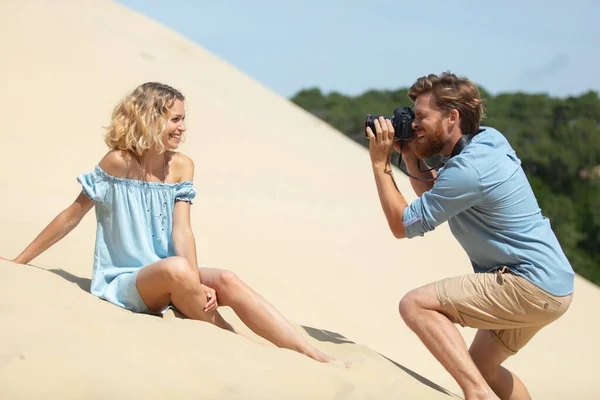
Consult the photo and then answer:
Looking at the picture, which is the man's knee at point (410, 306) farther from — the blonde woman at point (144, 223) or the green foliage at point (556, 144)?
the green foliage at point (556, 144)

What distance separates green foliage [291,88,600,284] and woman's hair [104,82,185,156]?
1141 inches

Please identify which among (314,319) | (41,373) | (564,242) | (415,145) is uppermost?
(415,145)

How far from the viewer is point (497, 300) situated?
4266 millimetres

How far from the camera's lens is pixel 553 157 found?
128ft

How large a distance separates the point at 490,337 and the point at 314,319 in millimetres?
2608

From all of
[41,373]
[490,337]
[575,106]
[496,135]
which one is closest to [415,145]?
[496,135]

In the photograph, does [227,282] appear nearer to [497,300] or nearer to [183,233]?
[183,233]

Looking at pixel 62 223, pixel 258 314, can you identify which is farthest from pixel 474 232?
pixel 62 223

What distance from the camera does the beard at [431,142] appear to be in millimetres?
4488

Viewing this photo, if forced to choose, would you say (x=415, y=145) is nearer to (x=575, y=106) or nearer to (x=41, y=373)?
(x=41, y=373)

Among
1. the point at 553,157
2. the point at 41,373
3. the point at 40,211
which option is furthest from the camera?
the point at 553,157

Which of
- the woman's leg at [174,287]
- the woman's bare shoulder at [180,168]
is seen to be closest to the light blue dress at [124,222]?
the woman's bare shoulder at [180,168]

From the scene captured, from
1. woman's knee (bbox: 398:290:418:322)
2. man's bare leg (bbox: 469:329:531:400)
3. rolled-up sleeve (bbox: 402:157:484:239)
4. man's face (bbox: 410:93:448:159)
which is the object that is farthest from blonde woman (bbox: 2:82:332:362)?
man's face (bbox: 410:93:448:159)

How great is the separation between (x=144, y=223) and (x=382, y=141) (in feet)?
4.44
